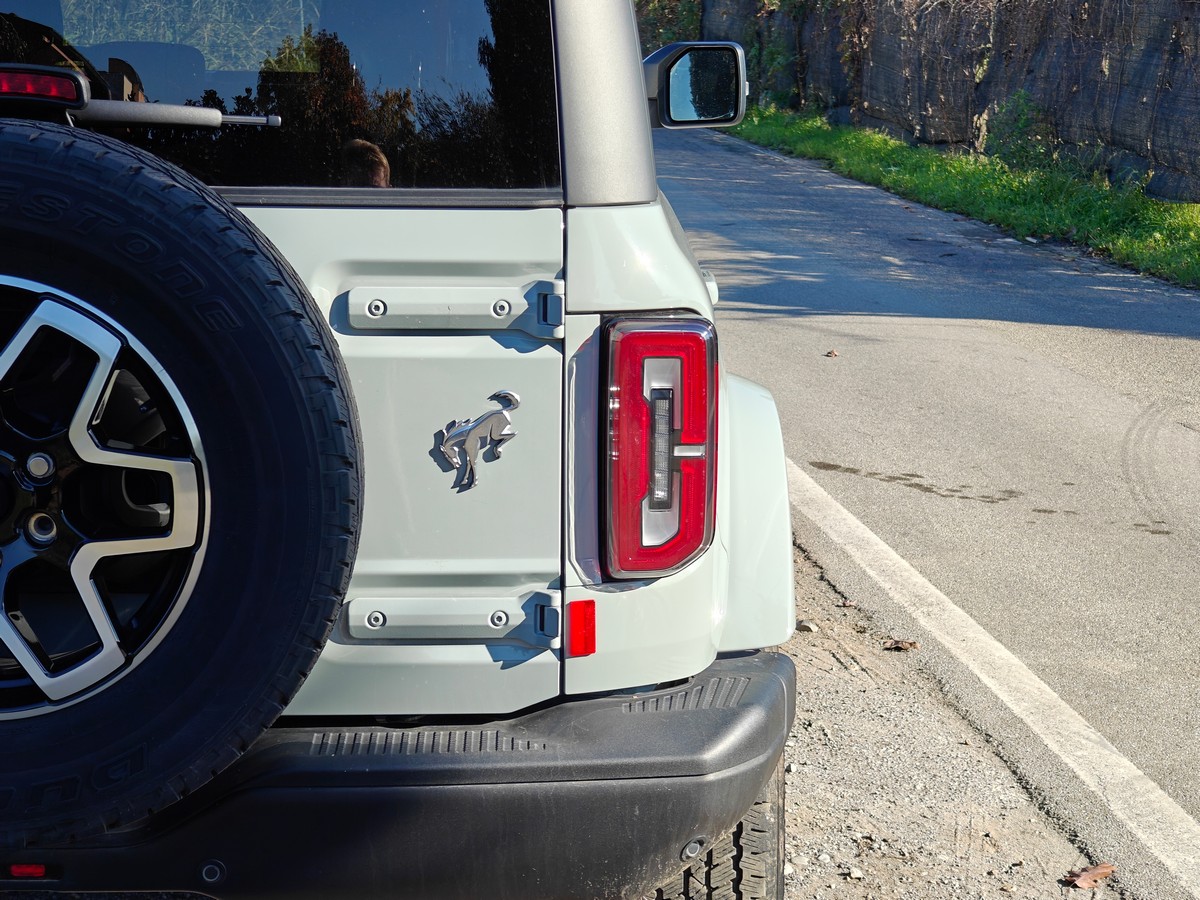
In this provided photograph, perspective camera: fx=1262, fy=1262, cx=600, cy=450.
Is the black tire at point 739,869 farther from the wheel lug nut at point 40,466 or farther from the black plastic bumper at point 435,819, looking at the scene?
the wheel lug nut at point 40,466

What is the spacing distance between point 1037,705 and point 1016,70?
13688 millimetres

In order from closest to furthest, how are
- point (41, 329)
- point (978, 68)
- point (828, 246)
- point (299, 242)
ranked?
point (41, 329) → point (299, 242) → point (828, 246) → point (978, 68)

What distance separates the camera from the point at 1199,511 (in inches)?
216

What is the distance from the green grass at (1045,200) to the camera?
1133cm

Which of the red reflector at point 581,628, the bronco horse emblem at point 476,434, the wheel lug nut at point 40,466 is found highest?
the wheel lug nut at point 40,466

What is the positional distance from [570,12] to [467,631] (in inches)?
40.8

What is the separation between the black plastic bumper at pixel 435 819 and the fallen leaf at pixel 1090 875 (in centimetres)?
124

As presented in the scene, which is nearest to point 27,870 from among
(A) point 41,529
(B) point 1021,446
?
(A) point 41,529

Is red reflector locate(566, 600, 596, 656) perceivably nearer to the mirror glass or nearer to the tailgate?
the tailgate

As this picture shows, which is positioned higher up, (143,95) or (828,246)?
(143,95)

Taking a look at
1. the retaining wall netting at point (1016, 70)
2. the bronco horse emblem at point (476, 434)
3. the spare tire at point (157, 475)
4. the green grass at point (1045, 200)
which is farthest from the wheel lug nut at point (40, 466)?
the retaining wall netting at point (1016, 70)

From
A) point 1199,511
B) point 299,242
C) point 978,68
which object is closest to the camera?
point 299,242

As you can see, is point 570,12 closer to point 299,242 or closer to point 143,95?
point 299,242

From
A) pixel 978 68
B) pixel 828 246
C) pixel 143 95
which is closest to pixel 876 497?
pixel 143 95
